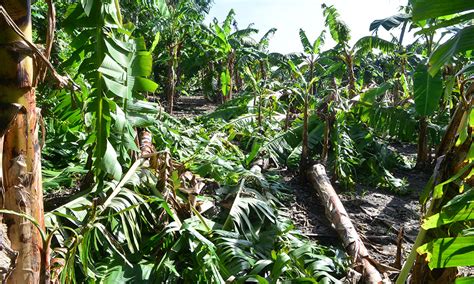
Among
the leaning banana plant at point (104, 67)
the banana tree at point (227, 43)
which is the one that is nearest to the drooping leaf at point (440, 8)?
the leaning banana plant at point (104, 67)

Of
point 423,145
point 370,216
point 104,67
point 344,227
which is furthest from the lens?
point 423,145

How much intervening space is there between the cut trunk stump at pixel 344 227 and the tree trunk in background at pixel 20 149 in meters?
2.07

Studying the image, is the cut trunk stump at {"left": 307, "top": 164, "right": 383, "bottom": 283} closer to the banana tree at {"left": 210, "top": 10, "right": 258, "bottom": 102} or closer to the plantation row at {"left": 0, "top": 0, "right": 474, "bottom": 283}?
the plantation row at {"left": 0, "top": 0, "right": 474, "bottom": 283}

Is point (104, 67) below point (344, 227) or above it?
above

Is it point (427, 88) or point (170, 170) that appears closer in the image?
point (170, 170)

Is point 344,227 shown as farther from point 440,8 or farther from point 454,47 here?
point 440,8

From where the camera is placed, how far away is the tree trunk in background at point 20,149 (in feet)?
4.42

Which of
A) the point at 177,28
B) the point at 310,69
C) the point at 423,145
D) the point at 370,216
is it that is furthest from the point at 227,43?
the point at 370,216

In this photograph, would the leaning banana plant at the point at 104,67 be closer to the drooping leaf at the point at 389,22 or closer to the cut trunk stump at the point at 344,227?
the cut trunk stump at the point at 344,227

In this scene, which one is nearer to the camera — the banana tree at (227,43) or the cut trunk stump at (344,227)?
the cut trunk stump at (344,227)

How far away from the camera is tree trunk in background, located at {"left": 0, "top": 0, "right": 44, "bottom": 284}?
4.42ft

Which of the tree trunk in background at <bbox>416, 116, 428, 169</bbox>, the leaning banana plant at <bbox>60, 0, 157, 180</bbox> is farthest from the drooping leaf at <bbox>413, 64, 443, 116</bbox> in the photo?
the leaning banana plant at <bbox>60, 0, 157, 180</bbox>

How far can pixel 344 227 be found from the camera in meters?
3.47

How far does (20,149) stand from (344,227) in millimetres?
2731
